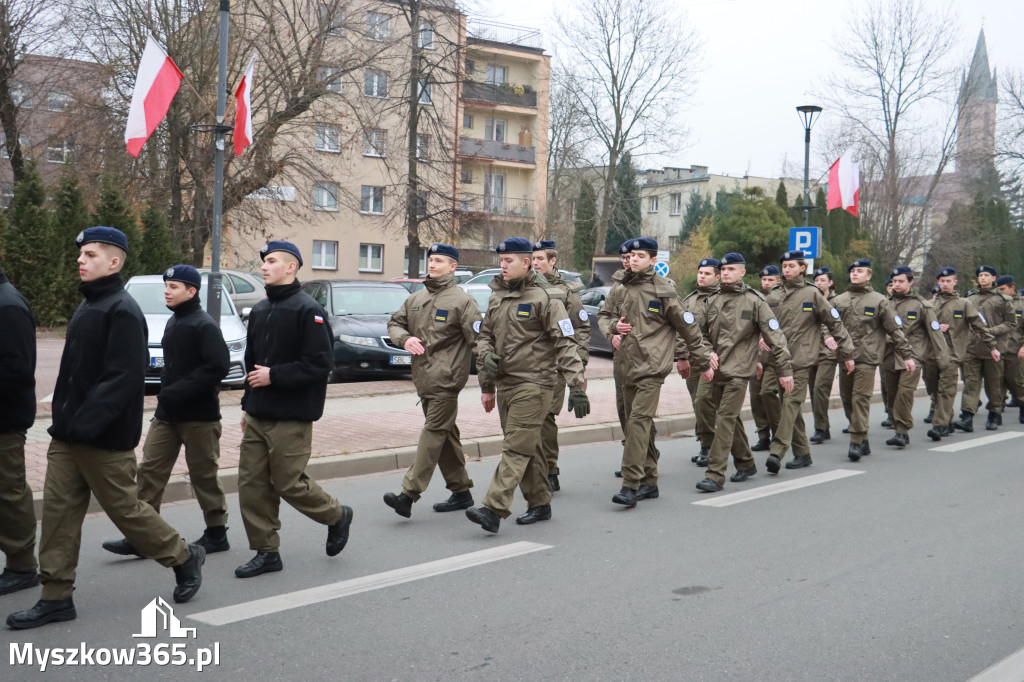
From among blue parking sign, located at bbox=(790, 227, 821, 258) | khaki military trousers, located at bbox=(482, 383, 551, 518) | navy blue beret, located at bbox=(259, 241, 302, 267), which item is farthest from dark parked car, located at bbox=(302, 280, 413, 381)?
navy blue beret, located at bbox=(259, 241, 302, 267)

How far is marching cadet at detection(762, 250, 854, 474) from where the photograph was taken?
32.5 ft

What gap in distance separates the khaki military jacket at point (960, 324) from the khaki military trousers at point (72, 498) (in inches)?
419

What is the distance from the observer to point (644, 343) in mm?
7680

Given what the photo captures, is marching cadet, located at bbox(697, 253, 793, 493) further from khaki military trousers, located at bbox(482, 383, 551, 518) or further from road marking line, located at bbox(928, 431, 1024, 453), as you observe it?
road marking line, located at bbox(928, 431, 1024, 453)

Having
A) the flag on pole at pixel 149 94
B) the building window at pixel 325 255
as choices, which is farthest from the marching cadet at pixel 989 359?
A: the building window at pixel 325 255

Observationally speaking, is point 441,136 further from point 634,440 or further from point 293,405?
point 293,405

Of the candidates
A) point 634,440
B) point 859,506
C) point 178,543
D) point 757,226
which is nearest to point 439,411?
point 634,440

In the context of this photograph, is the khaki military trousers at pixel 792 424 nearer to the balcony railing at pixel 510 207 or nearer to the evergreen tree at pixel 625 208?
the evergreen tree at pixel 625 208

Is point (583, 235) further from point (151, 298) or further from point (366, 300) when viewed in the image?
point (151, 298)

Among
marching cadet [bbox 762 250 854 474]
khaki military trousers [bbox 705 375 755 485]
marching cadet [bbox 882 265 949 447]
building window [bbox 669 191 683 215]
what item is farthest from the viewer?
building window [bbox 669 191 683 215]

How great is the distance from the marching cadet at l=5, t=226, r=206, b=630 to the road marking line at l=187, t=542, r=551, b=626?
59 centimetres

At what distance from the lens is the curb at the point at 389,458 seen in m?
7.74

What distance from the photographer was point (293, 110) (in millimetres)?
26094

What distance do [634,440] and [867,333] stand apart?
4.49 m
